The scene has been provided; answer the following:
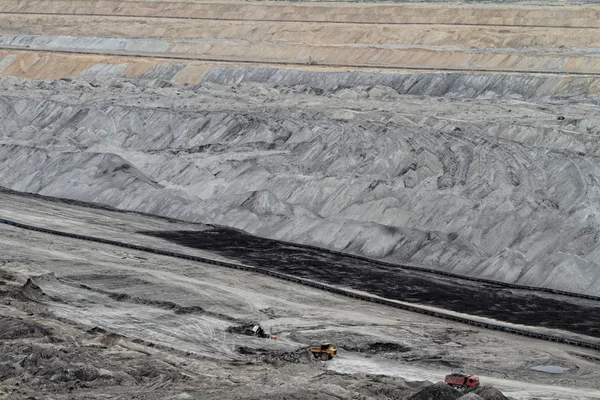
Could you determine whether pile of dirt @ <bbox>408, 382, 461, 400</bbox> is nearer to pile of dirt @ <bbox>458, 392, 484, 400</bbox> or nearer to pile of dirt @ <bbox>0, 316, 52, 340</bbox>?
pile of dirt @ <bbox>458, 392, 484, 400</bbox>

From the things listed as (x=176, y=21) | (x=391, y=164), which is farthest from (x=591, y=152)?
(x=176, y=21)

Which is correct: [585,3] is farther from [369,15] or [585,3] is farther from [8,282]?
[8,282]

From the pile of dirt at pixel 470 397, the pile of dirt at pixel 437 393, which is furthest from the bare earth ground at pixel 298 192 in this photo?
the pile of dirt at pixel 470 397

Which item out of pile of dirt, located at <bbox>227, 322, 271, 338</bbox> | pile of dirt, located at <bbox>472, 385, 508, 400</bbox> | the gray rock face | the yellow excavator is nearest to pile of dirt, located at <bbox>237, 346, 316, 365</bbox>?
the yellow excavator

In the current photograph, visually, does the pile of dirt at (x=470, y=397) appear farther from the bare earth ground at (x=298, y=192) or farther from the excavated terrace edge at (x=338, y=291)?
the excavated terrace edge at (x=338, y=291)

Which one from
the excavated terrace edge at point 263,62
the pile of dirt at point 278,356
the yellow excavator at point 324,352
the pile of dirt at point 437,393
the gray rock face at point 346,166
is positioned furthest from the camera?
the excavated terrace edge at point 263,62

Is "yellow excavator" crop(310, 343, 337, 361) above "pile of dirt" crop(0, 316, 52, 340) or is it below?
below
